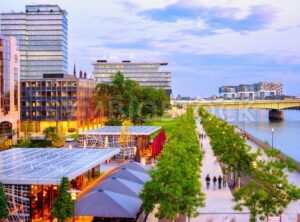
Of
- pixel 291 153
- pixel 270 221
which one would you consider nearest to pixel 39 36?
pixel 291 153

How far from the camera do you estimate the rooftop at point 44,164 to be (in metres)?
25.4

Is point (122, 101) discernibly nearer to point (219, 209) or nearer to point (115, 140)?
point (115, 140)

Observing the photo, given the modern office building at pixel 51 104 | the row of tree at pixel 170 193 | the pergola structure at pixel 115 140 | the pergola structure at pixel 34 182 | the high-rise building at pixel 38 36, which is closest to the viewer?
the row of tree at pixel 170 193

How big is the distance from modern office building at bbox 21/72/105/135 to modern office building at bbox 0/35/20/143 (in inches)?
903

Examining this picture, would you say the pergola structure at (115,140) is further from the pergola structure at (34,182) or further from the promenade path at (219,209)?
the pergola structure at (34,182)

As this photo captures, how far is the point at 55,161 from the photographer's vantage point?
1272 inches

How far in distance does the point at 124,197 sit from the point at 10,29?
160 meters

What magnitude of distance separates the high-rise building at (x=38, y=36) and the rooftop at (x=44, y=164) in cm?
14142

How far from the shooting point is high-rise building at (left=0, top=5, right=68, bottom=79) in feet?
575

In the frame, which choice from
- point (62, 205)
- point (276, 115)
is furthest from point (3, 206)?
point (276, 115)

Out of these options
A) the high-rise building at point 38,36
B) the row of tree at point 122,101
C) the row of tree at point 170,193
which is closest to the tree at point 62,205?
the row of tree at point 170,193

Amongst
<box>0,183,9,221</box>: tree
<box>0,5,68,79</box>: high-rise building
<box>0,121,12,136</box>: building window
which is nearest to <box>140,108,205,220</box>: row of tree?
<box>0,183,9,221</box>: tree

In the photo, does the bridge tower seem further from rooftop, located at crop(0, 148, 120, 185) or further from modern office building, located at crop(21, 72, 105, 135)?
rooftop, located at crop(0, 148, 120, 185)

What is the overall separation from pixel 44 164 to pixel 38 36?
153456mm
